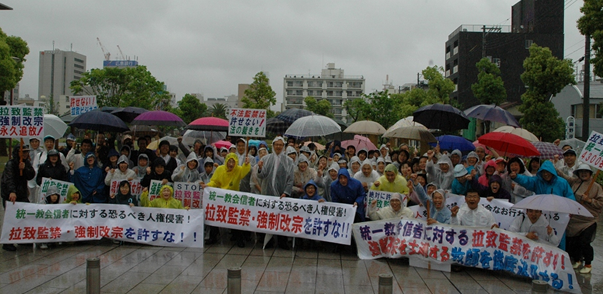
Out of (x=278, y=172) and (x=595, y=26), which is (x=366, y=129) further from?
(x=595, y=26)

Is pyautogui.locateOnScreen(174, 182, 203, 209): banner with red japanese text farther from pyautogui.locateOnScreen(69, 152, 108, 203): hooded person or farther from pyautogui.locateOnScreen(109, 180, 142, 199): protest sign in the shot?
pyautogui.locateOnScreen(69, 152, 108, 203): hooded person

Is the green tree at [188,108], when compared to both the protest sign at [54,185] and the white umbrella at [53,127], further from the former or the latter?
the protest sign at [54,185]

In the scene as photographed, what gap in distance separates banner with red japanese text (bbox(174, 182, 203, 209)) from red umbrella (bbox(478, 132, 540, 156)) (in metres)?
5.65

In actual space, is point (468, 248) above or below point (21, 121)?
below

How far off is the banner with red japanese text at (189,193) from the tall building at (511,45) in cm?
4500

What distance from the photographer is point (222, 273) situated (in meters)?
7.66

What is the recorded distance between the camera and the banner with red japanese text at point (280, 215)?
8.81 metres

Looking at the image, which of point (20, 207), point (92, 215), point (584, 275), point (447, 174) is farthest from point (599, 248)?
point (20, 207)

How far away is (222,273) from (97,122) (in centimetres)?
582

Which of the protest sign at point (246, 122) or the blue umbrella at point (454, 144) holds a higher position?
the protest sign at point (246, 122)

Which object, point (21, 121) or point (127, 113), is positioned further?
point (127, 113)

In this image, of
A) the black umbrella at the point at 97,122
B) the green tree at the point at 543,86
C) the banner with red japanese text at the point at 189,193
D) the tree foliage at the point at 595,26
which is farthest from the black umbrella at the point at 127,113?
the green tree at the point at 543,86

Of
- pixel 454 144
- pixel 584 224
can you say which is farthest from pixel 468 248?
pixel 454 144

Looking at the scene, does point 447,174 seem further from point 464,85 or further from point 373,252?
point 464,85
